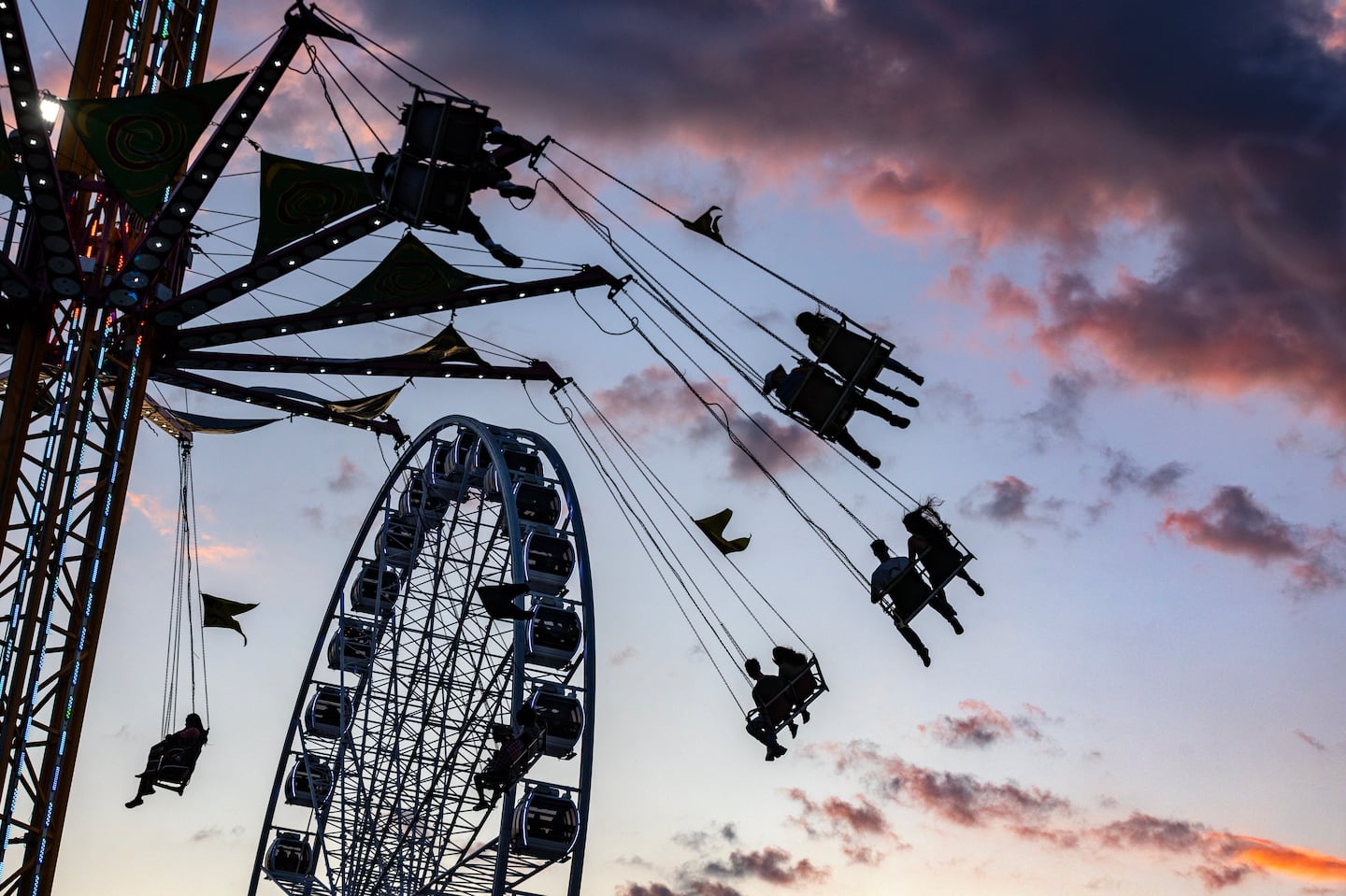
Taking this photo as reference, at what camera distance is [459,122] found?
16.9 meters

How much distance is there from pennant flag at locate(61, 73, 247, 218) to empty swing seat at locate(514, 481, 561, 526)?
10048 millimetres

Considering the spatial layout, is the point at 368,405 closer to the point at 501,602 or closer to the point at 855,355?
the point at 501,602

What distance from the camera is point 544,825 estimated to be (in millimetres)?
23500

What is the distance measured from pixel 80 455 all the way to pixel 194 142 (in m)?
4.06

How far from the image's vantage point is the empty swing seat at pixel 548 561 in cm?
2533

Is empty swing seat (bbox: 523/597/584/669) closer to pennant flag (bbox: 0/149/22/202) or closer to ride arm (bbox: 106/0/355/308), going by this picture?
ride arm (bbox: 106/0/355/308)

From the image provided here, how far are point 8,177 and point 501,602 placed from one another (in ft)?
32.5

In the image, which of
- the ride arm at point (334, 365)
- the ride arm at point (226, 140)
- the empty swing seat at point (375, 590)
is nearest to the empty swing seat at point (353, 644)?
the empty swing seat at point (375, 590)

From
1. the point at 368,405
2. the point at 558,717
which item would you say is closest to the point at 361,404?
the point at 368,405

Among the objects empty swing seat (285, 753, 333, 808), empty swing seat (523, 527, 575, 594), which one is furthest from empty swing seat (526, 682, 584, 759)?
empty swing seat (285, 753, 333, 808)

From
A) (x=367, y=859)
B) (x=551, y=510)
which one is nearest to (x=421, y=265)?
(x=551, y=510)

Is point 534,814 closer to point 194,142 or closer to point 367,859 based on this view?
point 367,859

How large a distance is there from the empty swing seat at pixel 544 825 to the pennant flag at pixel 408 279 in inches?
324

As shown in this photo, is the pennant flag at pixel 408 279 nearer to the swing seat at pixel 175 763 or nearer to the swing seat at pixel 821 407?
the swing seat at pixel 821 407
